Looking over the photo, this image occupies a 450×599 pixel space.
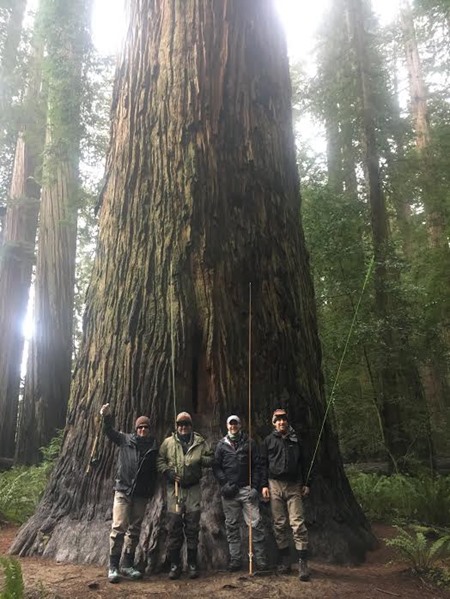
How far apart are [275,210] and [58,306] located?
24.5 ft

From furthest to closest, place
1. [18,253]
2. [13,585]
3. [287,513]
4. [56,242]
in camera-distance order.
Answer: [18,253] → [56,242] → [287,513] → [13,585]

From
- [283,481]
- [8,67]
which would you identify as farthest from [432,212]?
[8,67]

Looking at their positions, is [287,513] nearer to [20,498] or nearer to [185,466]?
[185,466]

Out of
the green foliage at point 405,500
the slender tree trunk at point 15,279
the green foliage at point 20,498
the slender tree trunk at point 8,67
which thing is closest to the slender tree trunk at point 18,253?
the slender tree trunk at point 15,279

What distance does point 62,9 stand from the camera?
10.0 m

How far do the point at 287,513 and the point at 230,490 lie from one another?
616mm

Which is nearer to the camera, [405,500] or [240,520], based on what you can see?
[240,520]

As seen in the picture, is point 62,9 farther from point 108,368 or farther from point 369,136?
point 108,368

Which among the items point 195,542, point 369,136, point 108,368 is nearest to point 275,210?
point 108,368

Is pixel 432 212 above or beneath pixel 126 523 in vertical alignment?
above

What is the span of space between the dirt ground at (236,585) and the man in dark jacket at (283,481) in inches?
13.6

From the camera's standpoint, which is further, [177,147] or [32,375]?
[32,375]

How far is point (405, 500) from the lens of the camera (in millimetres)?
6293

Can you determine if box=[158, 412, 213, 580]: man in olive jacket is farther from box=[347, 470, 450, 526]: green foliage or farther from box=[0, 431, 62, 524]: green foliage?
box=[347, 470, 450, 526]: green foliage
